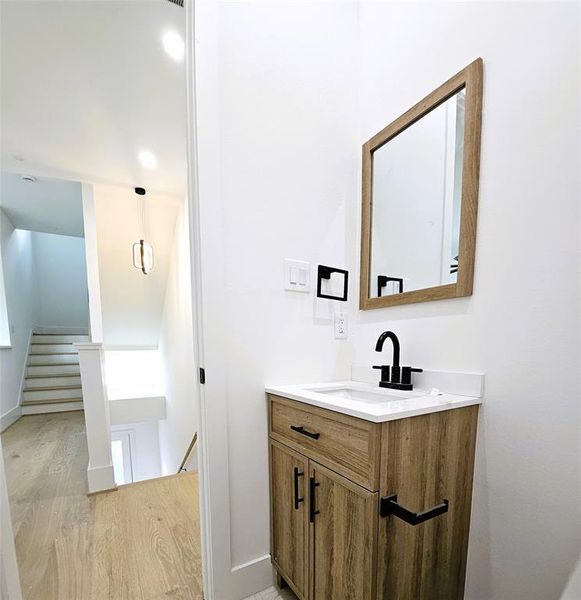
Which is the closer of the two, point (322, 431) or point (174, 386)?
point (322, 431)

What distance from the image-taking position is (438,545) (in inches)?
35.6

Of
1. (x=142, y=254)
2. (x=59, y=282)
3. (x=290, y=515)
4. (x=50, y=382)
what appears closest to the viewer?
(x=290, y=515)

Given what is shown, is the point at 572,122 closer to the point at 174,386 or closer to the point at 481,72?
the point at 481,72

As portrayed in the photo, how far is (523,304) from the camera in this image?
881 millimetres

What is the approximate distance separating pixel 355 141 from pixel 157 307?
14.1 ft

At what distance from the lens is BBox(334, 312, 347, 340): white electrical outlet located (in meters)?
1.43

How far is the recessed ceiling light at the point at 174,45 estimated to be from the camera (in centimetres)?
146

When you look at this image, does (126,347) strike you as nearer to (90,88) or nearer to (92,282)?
(92,282)

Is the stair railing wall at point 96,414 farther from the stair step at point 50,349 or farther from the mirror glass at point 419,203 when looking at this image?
the stair step at point 50,349

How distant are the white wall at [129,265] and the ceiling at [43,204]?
0.33 meters

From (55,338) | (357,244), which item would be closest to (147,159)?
(357,244)

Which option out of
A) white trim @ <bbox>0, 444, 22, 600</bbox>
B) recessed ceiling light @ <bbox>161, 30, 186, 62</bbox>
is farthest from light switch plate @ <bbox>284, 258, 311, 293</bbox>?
recessed ceiling light @ <bbox>161, 30, 186, 62</bbox>

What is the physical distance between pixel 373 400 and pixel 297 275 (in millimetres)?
650

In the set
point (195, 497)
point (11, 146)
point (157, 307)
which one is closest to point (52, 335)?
point (157, 307)
